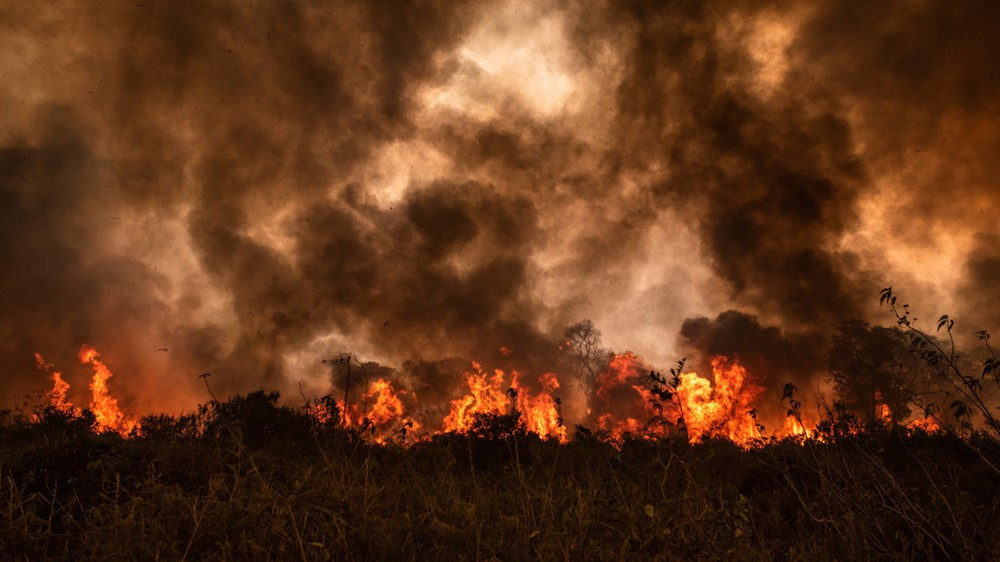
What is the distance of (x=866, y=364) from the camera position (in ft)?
102

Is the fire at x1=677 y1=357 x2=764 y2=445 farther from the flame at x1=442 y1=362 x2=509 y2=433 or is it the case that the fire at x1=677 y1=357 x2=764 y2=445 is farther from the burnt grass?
the flame at x1=442 y1=362 x2=509 y2=433

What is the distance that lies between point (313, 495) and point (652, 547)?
298 centimetres

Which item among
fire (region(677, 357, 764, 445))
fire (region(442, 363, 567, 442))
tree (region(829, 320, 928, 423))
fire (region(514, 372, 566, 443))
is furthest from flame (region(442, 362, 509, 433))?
tree (region(829, 320, 928, 423))

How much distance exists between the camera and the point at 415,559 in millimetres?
4000

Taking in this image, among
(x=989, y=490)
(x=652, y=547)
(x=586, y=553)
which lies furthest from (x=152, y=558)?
(x=989, y=490)

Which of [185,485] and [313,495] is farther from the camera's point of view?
[185,485]

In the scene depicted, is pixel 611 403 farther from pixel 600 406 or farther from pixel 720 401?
pixel 720 401

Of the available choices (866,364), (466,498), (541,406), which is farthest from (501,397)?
(466,498)

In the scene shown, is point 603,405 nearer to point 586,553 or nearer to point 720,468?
point 720,468

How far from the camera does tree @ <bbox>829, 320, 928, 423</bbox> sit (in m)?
29.2

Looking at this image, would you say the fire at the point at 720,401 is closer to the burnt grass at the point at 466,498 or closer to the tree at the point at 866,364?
the tree at the point at 866,364

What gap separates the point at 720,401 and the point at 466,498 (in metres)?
27.1

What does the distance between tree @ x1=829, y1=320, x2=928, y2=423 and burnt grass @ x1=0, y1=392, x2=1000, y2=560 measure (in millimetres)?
19867

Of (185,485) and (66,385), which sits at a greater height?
(66,385)
